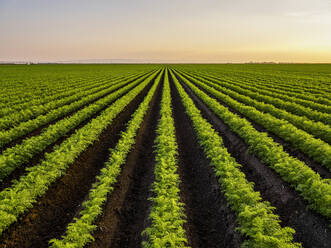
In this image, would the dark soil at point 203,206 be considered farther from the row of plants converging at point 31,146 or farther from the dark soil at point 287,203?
the row of plants converging at point 31,146

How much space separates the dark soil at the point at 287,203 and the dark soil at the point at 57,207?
7.17m

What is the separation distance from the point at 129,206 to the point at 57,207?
2631 millimetres

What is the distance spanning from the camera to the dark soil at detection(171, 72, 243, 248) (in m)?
6.38

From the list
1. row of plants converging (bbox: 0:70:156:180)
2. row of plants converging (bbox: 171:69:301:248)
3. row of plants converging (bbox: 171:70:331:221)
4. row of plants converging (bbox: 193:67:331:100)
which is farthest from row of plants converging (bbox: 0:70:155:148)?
row of plants converging (bbox: 193:67:331:100)

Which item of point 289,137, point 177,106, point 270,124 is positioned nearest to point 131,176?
point 289,137

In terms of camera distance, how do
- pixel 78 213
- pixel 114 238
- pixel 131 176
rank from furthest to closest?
pixel 131 176 → pixel 78 213 → pixel 114 238

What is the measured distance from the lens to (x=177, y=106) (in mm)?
23219

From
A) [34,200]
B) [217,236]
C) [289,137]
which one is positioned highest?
[289,137]

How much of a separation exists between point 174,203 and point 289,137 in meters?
8.73

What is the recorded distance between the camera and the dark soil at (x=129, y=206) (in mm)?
6371

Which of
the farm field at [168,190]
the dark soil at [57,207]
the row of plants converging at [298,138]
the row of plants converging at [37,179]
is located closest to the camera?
the farm field at [168,190]

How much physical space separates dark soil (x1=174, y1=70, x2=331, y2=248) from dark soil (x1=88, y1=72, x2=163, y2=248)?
4.56 metres

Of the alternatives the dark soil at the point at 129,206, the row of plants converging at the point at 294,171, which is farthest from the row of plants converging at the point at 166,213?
the row of plants converging at the point at 294,171

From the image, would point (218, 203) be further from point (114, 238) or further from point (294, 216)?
point (114, 238)
